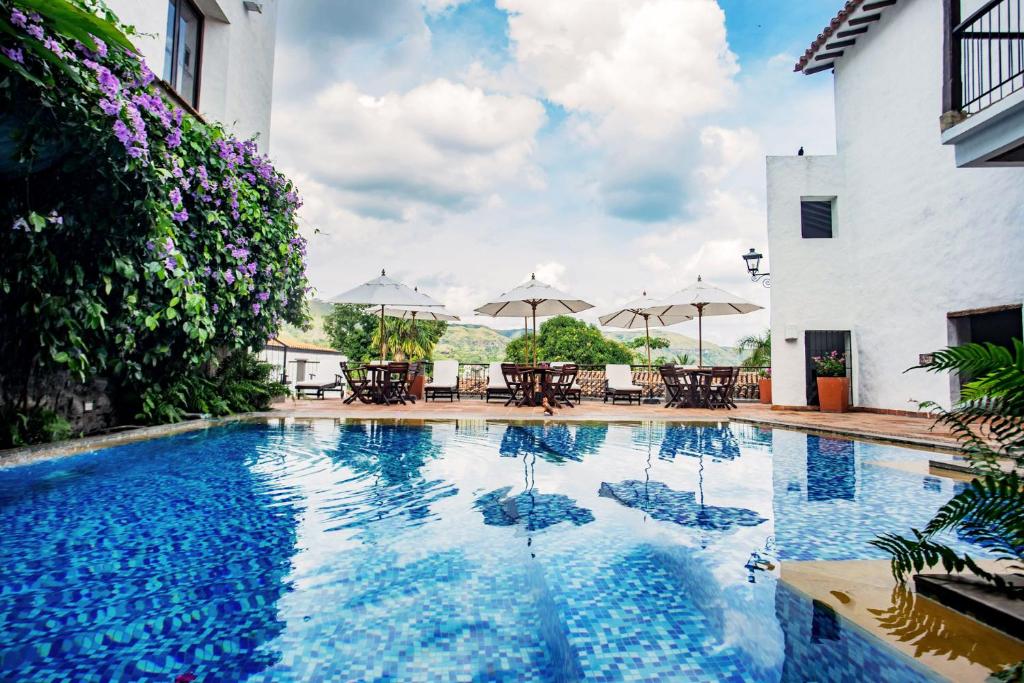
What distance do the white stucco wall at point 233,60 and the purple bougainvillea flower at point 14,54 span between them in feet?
10.9

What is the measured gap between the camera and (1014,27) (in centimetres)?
766

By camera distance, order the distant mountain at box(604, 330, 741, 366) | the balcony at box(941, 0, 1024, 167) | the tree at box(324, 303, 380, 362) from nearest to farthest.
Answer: the balcony at box(941, 0, 1024, 167), the distant mountain at box(604, 330, 741, 366), the tree at box(324, 303, 380, 362)

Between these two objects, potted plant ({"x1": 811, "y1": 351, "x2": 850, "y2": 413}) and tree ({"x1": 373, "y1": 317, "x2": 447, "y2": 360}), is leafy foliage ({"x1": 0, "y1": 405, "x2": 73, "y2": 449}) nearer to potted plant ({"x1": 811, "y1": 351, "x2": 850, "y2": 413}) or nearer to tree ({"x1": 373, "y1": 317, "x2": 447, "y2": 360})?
potted plant ({"x1": 811, "y1": 351, "x2": 850, "y2": 413})

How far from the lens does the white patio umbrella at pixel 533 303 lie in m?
11.6

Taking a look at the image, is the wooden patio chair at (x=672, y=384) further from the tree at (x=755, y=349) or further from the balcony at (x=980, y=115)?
the balcony at (x=980, y=115)

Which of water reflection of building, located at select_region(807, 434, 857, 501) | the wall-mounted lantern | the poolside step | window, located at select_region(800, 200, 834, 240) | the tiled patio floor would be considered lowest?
water reflection of building, located at select_region(807, 434, 857, 501)

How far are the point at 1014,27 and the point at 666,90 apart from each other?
7164mm

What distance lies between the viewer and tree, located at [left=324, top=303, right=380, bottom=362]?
44.5 meters

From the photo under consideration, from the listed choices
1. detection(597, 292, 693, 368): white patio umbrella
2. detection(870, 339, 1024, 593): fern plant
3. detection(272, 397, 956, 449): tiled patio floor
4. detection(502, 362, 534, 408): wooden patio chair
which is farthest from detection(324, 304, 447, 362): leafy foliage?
detection(870, 339, 1024, 593): fern plant

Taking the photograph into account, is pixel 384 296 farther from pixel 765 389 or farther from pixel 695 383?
pixel 765 389

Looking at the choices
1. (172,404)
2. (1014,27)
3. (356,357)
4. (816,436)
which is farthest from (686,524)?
(356,357)

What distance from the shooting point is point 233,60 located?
9.03 metres

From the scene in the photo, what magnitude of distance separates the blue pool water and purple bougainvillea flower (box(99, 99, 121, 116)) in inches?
110

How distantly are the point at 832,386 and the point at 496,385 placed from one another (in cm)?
728
